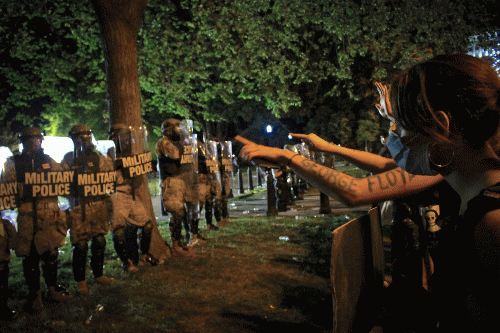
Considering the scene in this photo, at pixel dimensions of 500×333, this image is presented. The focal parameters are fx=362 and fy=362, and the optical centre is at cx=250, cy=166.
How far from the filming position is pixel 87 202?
5.35 m

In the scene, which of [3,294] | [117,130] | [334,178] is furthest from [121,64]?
[334,178]

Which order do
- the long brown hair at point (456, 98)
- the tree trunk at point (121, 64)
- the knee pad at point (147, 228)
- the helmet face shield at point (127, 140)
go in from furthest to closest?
the tree trunk at point (121, 64) → the knee pad at point (147, 228) → the helmet face shield at point (127, 140) → the long brown hair at point (456, 98)

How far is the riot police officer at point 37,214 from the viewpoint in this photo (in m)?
4.73

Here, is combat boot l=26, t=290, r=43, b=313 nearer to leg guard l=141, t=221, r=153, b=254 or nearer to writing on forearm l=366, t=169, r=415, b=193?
leg guard l=141, t=221, r=153, b=254

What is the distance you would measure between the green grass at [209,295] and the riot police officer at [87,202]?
0.40 meters

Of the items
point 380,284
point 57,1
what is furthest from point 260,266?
point 57,1

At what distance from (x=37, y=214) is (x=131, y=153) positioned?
1.96 meters

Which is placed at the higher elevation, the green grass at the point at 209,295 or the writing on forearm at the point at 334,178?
the writing on forearm at the point at 334,178

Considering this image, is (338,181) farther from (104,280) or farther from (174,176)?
(174,176)

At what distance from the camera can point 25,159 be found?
485cm

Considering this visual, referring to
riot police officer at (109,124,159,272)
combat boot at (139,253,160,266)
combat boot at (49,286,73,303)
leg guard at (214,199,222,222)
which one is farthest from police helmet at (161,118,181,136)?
leg guard at (214,199,222,222)

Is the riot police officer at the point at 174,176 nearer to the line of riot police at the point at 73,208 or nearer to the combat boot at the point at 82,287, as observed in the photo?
the line of riot police at the point at 73,208

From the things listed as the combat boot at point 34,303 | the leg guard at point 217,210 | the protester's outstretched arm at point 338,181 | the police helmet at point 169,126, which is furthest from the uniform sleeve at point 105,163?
the leg guard at point 217,210

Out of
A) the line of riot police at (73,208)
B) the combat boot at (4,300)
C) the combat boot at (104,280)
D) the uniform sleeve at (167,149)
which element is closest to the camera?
the combat boot at (4,300)
